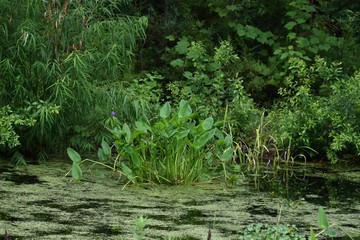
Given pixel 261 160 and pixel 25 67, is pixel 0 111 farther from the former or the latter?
pixel 261 160

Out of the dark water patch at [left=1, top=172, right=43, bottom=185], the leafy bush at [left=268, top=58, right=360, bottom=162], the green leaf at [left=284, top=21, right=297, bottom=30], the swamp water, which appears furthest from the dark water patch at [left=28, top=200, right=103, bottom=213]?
the green leaf at [left=284, top=21, right=297, bottom=30]

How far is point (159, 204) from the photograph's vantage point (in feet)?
20.0

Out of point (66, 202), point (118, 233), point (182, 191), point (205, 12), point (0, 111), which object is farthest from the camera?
point (205, 12)

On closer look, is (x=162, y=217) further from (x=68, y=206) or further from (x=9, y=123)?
(x=9, y=123)

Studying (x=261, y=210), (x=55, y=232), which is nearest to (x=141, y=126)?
(x=261, y=210)

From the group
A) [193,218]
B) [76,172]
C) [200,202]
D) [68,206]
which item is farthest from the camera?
[76,172]

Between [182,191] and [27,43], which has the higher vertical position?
[27,43]

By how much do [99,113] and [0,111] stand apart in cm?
107

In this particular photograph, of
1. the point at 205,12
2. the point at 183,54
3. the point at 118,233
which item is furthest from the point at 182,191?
the point at 205,12

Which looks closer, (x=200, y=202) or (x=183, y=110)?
(x=200, y=202)

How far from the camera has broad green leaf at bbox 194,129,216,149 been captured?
271 inches

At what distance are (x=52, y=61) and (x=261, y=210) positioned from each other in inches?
104

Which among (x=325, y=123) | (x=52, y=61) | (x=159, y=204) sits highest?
(x=52, y=61)

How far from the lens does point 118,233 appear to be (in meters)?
5.08
